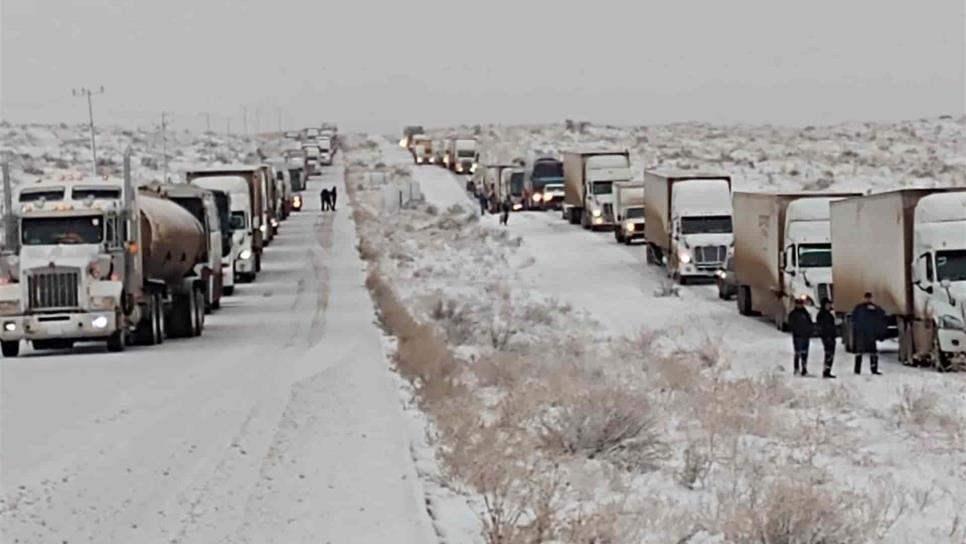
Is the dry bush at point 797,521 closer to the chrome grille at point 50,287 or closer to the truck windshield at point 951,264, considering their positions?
the truck windshield at point 951,264

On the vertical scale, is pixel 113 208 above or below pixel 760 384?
above

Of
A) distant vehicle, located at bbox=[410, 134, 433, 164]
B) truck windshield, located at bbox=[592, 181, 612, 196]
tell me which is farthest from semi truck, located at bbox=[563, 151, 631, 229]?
distant vehicle, located at bbox=[410, 134, 433, 164]

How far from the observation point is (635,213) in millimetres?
57500

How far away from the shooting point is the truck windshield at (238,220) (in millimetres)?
46844

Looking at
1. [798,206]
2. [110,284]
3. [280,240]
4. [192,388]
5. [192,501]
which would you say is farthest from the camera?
[280,240]

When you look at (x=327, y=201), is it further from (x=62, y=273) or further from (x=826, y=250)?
(x=62, y=273)

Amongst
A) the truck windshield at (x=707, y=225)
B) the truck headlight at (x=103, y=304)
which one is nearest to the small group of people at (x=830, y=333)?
the truck headlight at (x=103, y=304)

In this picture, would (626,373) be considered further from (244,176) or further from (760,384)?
(244,176)

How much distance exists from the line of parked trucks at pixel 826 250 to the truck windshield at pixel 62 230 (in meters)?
13.8

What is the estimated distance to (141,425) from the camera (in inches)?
658

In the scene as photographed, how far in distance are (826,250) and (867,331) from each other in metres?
8.80

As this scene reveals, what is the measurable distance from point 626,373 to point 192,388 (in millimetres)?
6257

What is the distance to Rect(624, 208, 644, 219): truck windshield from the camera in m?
57.4

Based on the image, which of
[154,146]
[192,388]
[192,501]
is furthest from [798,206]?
[154,146]
